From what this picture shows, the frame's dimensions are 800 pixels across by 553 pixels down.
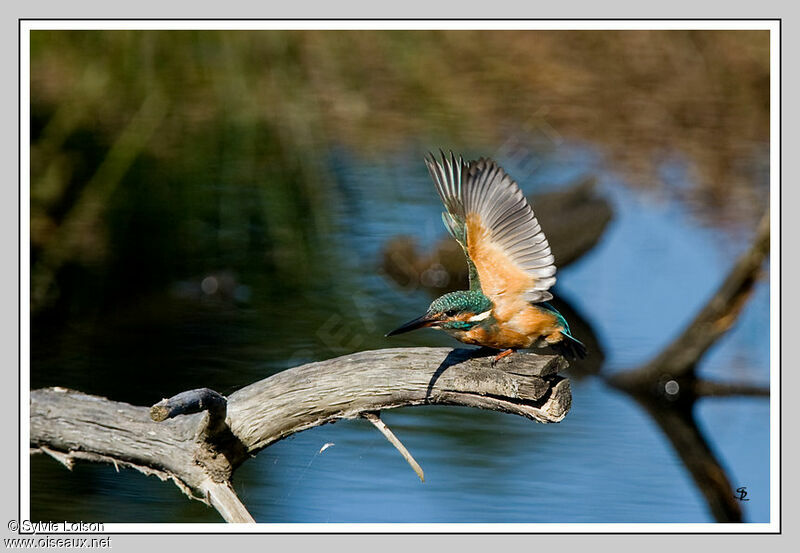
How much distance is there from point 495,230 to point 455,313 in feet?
0.72

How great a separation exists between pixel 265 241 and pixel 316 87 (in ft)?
3.08

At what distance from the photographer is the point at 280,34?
4773mm

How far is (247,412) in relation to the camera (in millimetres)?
2316

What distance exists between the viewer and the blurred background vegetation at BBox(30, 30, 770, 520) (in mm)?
4203

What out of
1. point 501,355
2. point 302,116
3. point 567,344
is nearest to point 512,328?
point 501,355

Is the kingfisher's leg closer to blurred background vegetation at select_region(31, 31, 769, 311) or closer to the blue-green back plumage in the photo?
the blue-green back plumage

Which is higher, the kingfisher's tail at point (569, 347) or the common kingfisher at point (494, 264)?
the common kingfisher at point (494, 264)

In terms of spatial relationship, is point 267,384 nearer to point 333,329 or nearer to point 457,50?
point 333,329

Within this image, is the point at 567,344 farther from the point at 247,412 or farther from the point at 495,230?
the point at 247,412

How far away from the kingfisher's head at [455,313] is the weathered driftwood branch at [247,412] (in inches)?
4.2

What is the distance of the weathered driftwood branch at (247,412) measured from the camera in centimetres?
222

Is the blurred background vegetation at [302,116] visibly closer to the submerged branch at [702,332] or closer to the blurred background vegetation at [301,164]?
the blurred background vegetation at [301,164]

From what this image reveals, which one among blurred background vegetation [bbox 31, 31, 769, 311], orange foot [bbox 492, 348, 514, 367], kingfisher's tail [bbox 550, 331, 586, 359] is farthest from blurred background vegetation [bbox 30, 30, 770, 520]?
orange foot [bbox 492, 348, 514, 367]

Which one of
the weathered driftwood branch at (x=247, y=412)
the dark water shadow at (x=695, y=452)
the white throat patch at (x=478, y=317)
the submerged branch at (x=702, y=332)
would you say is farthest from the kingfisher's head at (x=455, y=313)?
the submerged branch at (x=702, y=332)
